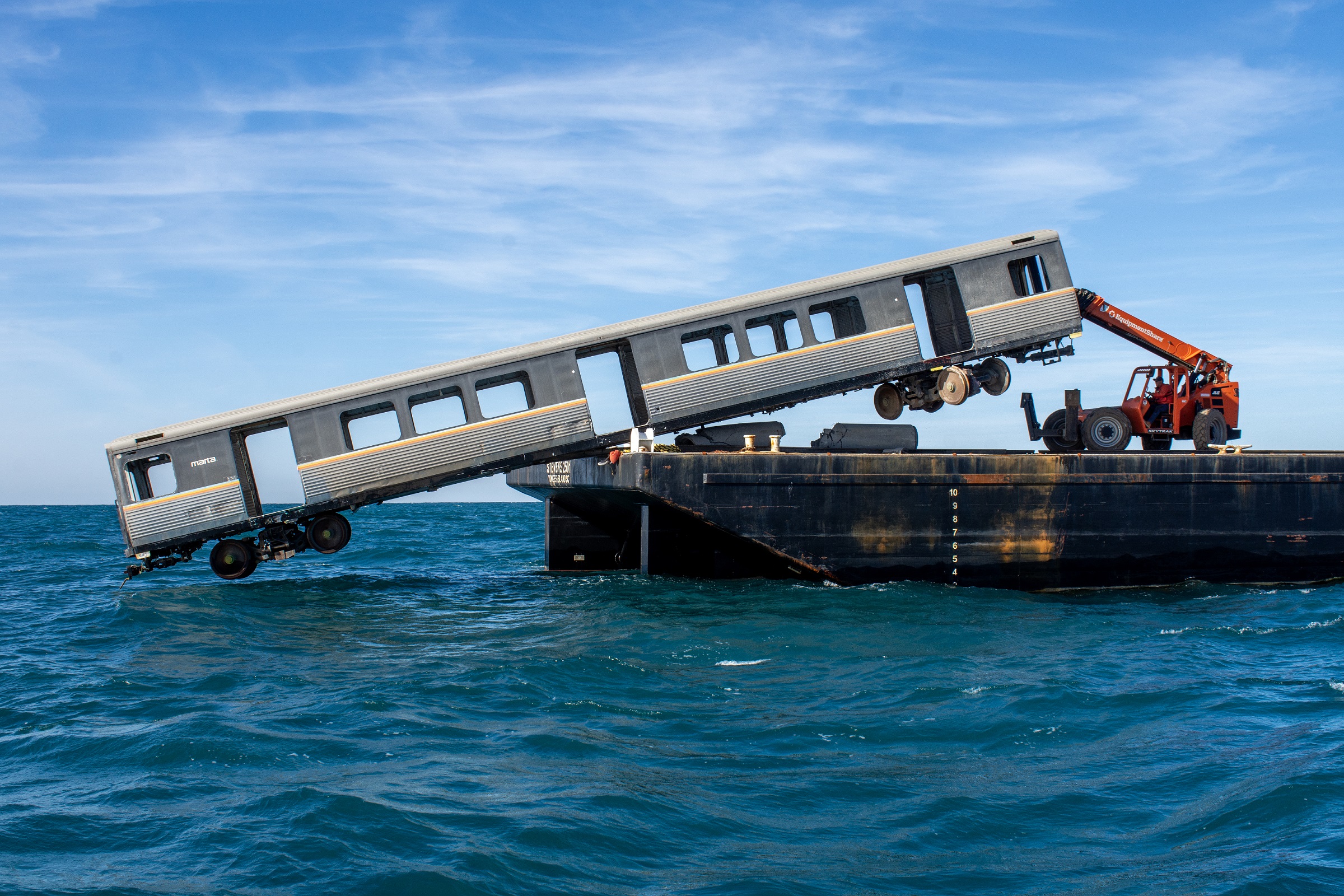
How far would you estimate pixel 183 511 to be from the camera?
15633 millimetres

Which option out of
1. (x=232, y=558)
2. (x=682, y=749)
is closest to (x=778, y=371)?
(x=682, y=749)

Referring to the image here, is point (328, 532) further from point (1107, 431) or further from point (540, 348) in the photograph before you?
point (1107, 431)

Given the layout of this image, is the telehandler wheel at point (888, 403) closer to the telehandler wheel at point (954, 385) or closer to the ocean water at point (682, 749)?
the telehandler wheel at point (954, 385)

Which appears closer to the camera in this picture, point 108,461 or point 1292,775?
point 1292,775

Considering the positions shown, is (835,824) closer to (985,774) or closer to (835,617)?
(985,774)

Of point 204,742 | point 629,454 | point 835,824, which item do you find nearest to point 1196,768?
point 835,824

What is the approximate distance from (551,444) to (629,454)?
175 cm

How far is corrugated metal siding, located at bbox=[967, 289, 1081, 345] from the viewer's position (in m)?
16.4

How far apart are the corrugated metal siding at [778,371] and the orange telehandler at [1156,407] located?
3760 millimetres

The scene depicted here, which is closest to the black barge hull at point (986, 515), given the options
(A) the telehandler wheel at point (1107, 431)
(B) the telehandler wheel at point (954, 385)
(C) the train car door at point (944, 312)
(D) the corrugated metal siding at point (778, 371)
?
(A) the telehandler wheel at point (1107, 431)

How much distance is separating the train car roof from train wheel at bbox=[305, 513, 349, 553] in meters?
1.99

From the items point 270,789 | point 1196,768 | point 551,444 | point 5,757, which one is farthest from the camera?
point 551,444

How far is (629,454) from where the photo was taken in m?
14.9

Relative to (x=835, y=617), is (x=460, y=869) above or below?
above
